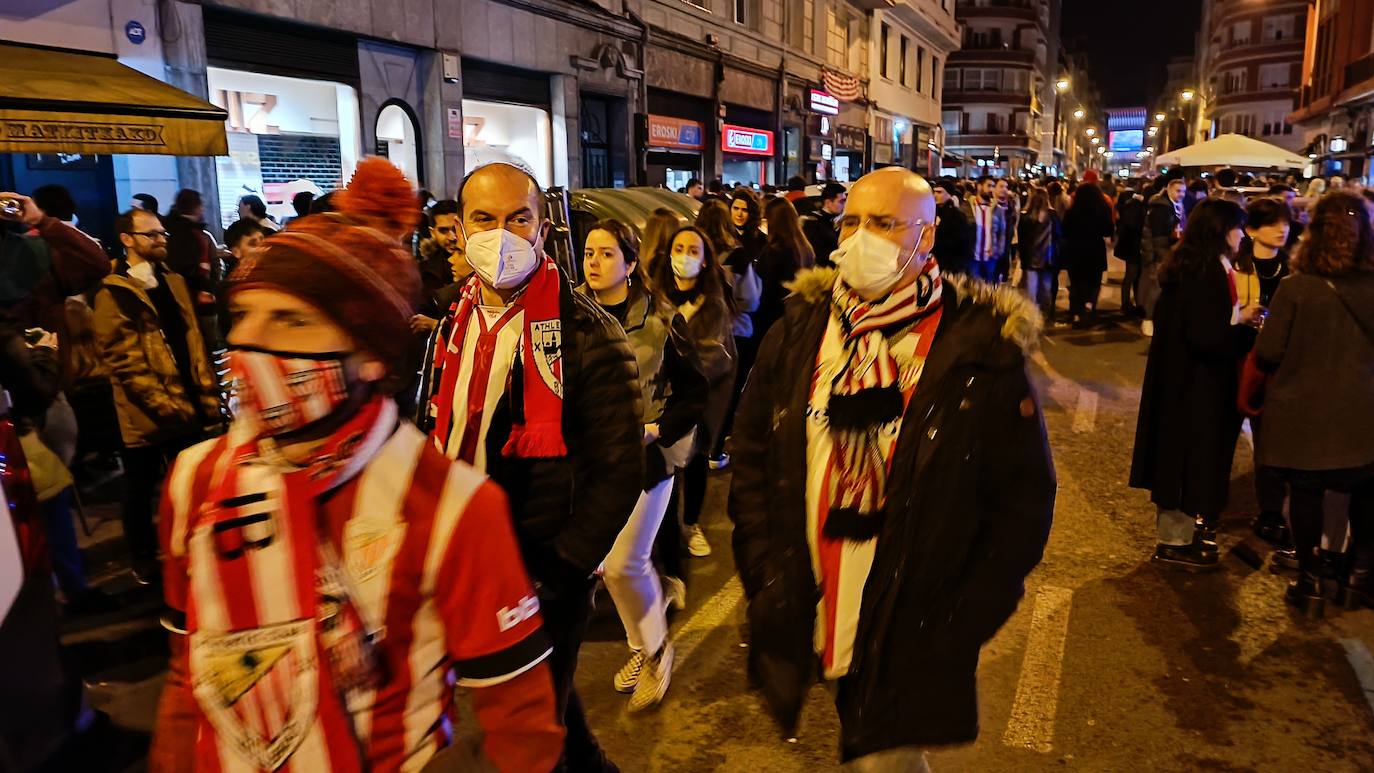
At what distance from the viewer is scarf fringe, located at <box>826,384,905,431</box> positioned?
2389 mm

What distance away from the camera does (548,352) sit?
9.17 ft

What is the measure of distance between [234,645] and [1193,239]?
486 centimetres

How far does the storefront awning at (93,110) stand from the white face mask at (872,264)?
8009mm

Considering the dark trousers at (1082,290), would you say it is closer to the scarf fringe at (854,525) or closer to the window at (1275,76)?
the scarf fringe at (854,525)

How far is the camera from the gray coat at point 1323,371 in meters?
4.39

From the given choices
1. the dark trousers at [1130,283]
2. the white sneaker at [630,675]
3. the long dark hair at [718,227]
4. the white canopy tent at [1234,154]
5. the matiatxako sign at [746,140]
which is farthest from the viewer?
the matiatxako sign at [746,140]

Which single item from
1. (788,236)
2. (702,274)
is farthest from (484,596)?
(788,236)

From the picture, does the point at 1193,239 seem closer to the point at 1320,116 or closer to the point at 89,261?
the point at 89,261

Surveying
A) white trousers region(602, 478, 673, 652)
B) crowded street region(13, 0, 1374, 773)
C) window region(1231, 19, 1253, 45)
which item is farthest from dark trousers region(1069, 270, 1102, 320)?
window region(1231, 19, 1253, 45)

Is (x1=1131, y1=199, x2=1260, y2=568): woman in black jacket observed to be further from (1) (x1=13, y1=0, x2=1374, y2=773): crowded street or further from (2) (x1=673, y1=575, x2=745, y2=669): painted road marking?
(2) (x1=673, y1=575, x2=745, y2=669): painted road marking

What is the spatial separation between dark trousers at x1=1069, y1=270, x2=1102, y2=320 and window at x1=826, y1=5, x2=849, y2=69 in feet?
70.9

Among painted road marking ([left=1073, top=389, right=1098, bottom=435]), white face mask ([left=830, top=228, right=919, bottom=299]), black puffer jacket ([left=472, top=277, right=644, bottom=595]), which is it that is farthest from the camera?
painted road marking ([left=1073, top=389, right=1098, bottom=435])

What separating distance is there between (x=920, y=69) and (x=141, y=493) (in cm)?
4745

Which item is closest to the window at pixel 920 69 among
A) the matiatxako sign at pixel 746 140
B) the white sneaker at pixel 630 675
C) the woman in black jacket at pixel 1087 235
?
the matiatxako sign at pixel 746 140
